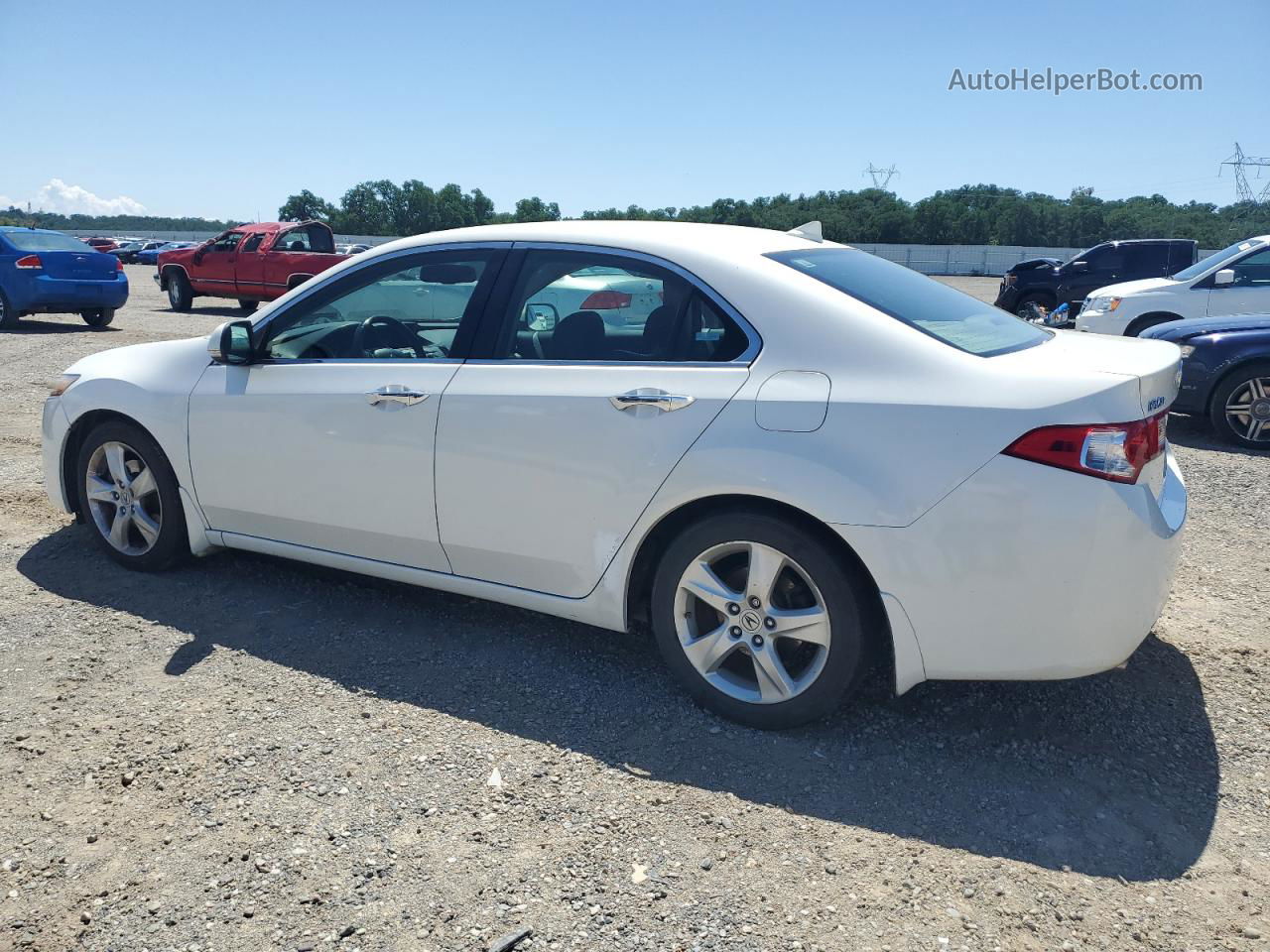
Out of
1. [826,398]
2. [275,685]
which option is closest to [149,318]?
[275,685]

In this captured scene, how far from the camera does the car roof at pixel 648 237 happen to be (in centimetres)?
350

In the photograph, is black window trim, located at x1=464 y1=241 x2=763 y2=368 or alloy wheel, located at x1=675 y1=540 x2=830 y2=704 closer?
alloy wheel, located at x1=675 y1=540 x2=830 y2=704

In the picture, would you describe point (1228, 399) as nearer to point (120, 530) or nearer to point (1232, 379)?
point (1232, 379)

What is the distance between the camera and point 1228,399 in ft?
25.4

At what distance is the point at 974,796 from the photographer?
2936 millimetres

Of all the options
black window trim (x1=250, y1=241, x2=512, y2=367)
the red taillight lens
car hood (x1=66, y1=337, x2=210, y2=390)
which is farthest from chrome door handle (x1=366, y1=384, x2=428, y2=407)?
car hood (x1=66, y1=337, x2=210, y2=390)

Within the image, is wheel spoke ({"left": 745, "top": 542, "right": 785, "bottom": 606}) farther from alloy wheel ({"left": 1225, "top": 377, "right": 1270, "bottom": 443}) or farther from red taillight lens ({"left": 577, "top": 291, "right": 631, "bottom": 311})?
alloy wheel ({"left": 1225, "top": 377, "right": 1270, "bottom": 443})

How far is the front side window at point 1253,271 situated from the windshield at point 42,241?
16096 millimetres

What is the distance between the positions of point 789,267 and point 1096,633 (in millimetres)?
1520

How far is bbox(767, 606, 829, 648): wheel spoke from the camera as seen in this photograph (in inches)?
121

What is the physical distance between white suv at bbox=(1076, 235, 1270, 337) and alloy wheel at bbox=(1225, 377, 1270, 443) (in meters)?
3.02

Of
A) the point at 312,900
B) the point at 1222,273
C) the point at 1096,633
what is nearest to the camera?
the point at 312,900

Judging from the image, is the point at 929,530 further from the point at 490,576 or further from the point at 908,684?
the point at 490,576

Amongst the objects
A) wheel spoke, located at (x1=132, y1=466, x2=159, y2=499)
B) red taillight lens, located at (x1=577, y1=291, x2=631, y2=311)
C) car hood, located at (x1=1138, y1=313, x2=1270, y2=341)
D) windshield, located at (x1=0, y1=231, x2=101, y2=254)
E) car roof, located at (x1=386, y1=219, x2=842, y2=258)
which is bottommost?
wheel spoke, located at (x1=132, y1=466, x2=159, y2=499)
